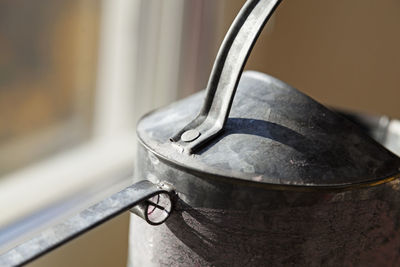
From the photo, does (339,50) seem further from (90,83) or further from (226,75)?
(226,75)

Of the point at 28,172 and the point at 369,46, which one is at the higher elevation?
the point at 369,46

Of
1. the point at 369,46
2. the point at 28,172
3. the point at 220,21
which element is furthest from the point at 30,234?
the point at 369,46

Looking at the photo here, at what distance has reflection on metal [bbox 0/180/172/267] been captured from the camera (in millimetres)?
463

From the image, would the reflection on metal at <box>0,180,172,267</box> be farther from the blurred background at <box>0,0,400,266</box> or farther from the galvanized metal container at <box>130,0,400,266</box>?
the blurred background at <box>0,0,400,266</box>

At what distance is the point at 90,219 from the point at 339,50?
1.19 meters

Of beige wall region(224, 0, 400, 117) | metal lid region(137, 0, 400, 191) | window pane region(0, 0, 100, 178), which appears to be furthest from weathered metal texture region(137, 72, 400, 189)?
beige wall region(224, 0, 400, 117)

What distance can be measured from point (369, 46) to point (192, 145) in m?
1.15

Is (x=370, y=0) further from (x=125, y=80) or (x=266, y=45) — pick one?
(x=125, y=80)

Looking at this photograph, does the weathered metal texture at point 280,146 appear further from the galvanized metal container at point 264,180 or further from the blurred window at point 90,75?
the blurred window at point 90,75

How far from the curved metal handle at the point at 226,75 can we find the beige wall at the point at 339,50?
0.92m

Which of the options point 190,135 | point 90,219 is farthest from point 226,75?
point 90,219

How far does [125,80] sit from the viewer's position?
1213 mm

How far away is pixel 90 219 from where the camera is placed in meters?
0.49

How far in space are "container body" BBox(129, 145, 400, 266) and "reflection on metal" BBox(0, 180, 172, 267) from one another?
0.01 meters
